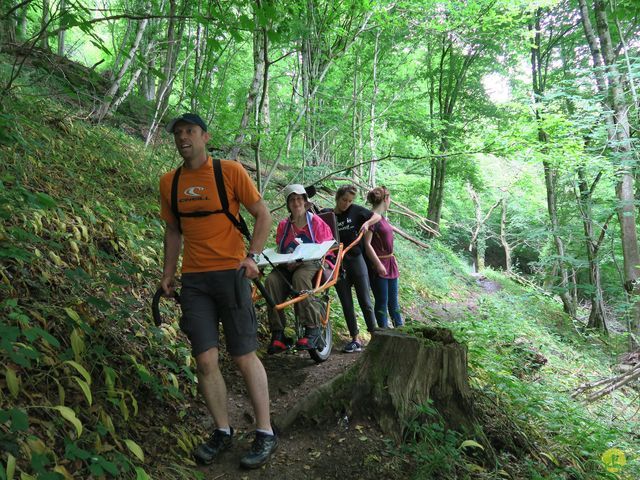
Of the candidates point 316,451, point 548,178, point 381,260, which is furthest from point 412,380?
point 548,178

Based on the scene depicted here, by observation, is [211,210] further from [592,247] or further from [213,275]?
[592,247]

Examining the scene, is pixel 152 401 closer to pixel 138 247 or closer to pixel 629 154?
pixel 138 247

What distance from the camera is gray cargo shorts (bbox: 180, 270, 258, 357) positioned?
296 cm

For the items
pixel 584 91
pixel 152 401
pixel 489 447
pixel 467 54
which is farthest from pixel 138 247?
pixel 467 54

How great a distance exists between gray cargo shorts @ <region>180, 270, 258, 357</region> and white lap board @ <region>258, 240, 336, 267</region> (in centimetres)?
107

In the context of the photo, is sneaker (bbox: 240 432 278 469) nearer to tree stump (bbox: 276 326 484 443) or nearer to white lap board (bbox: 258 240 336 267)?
tree stump (bbox: 276 326 484 443)

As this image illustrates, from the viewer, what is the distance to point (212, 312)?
9.98 ft

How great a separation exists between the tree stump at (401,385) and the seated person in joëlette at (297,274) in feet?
2.72

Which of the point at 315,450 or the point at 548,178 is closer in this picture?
the point at 315,450

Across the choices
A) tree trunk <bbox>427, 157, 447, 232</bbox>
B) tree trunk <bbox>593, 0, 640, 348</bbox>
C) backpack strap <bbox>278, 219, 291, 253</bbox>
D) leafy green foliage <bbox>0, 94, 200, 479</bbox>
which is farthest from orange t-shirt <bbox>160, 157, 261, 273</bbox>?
tree trunk <bbox>427, 157, 447, 232</bbox>

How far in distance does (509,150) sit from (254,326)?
6.37 metres

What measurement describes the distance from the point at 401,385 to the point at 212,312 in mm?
1635

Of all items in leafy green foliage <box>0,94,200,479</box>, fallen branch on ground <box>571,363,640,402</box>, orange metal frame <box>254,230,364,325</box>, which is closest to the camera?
leafy green foliage <box>0,94,200,479</box>

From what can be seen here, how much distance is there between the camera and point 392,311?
596cm
